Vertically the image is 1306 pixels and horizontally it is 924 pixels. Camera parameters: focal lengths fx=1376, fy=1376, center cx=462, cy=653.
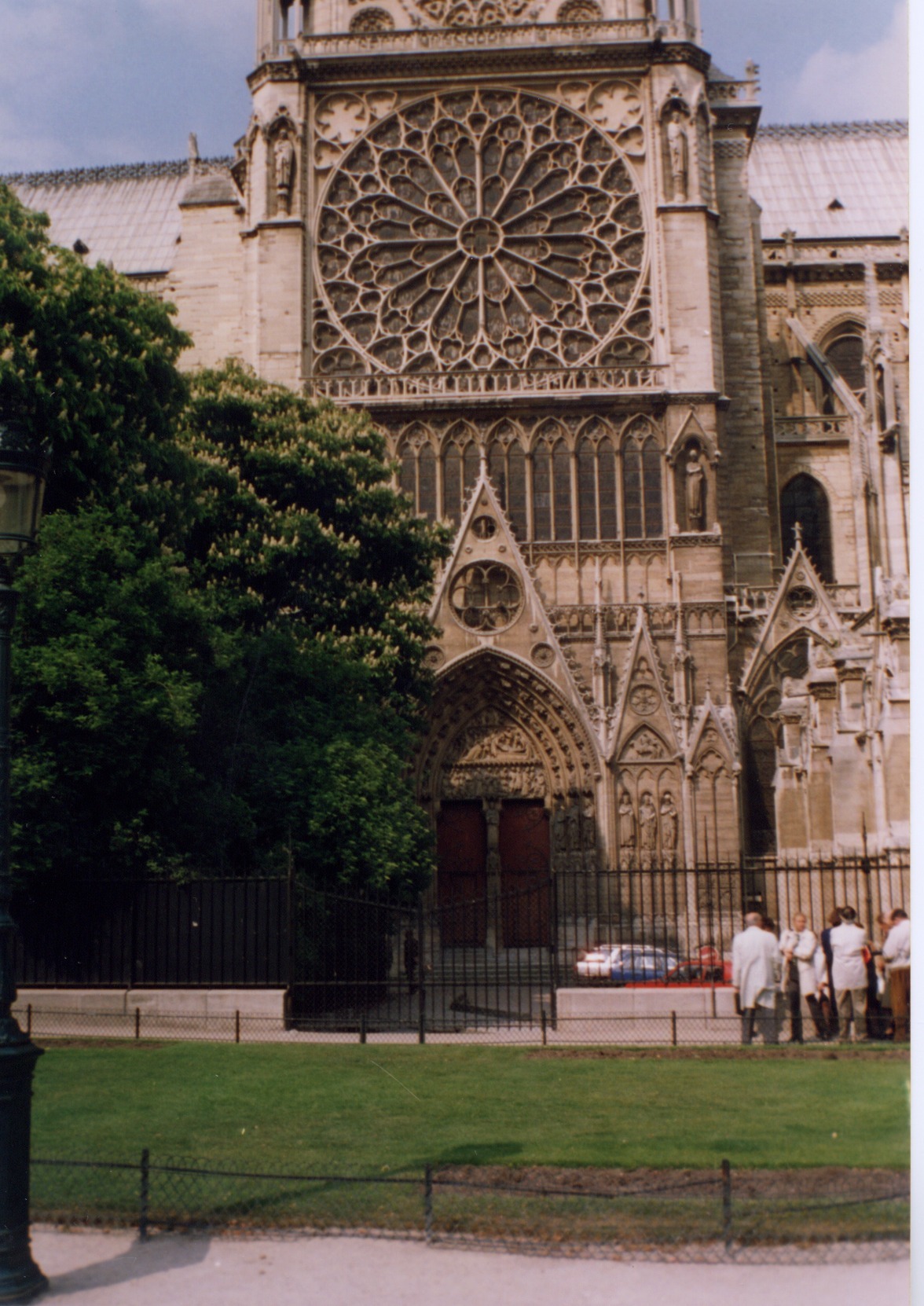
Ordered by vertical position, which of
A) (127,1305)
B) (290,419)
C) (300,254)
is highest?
(300,254)

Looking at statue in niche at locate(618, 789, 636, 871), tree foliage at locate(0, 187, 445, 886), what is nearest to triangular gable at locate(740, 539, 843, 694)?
statue in niche at locate(618, 789, 636, 871)

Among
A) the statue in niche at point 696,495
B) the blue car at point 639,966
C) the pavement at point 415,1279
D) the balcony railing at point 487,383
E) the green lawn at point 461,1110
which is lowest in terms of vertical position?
the pavement at point 415,1279

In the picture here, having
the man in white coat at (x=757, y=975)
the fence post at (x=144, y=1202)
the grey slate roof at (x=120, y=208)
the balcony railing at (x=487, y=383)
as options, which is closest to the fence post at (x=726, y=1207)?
the fence post at (x=144, y=1202)

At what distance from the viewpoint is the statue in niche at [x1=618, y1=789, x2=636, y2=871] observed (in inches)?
1142

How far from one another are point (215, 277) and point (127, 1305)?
Answer: 32.4 m

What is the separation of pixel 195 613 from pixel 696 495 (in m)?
16.8

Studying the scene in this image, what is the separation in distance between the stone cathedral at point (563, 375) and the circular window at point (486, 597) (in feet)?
0.19

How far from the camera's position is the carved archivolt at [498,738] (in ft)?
100

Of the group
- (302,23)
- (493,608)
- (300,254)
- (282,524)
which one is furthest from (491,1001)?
(302,23)

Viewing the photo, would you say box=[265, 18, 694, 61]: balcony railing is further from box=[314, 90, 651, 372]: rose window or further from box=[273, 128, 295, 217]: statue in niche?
box=[273, 128, 295, 217]: statue in niche

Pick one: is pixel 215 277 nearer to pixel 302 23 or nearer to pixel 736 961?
pixel 302 23

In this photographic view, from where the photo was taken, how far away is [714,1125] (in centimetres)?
→ 1062

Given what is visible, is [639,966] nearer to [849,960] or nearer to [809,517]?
[849,960]

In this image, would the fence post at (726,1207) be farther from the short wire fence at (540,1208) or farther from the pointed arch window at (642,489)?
the pointed arch window at (642,489)
